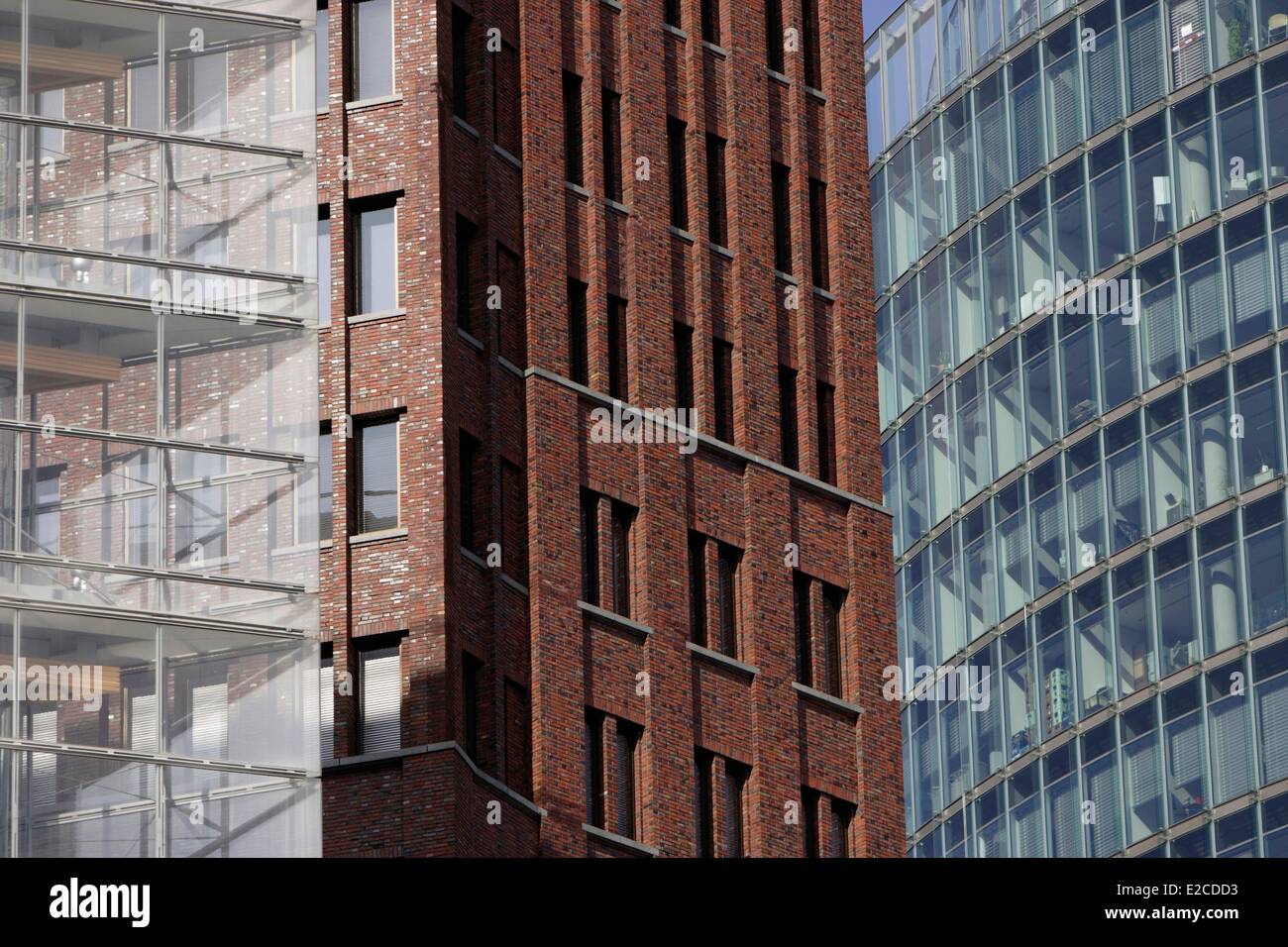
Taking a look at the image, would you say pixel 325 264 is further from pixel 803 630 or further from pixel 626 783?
pixel 803 630

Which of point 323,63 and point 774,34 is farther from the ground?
point 774,34

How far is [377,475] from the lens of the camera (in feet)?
219

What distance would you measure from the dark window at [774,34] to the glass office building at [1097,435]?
16837 mm

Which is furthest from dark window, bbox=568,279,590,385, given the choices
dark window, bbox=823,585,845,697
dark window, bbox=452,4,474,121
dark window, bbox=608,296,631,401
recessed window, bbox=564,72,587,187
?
dark window, bbox=823,585,845,697

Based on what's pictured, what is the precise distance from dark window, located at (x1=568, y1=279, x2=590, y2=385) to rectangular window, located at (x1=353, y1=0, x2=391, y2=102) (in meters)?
5.53

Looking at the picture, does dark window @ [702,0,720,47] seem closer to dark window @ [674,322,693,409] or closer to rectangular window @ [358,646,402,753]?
dark window @ [674,322,693,409]

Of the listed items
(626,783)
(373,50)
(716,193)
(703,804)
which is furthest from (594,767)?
(373,50)

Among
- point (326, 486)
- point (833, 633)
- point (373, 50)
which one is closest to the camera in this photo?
point (326, 486)

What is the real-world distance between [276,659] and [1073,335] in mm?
45834

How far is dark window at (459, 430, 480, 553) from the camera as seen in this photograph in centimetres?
6756

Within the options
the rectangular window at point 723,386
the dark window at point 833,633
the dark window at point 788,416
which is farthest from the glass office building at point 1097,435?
the rectangular window at point 723,386

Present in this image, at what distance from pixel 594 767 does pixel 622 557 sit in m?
4.53
